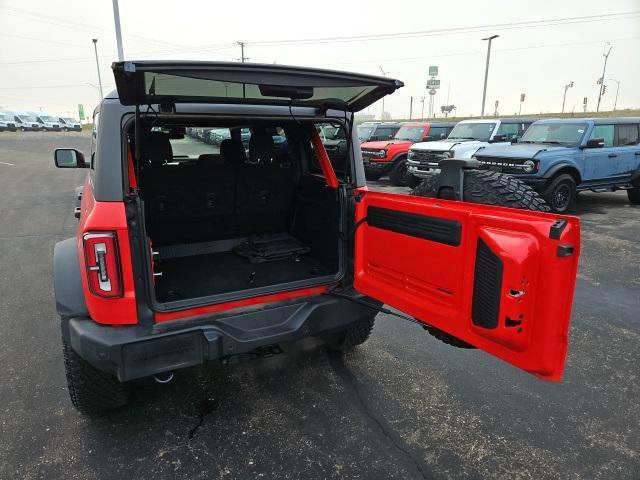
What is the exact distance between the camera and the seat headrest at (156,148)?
10.8ft

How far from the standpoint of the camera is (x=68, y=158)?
405 centimetres

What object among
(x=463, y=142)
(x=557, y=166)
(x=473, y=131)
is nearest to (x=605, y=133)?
(x=557, y=166)

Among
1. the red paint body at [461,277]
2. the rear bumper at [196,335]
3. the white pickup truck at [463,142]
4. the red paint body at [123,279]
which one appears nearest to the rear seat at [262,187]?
the red paint body at [461,277]

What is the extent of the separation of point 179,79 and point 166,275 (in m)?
1.73

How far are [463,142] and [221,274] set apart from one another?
10.1 m

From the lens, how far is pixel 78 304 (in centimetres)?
229

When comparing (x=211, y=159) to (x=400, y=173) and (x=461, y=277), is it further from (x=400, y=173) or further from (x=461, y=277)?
(x=400, y=173)

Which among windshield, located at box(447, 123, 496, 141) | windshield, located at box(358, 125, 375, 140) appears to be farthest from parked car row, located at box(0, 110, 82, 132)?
windshield, located at box(447, 123, 496, 141)

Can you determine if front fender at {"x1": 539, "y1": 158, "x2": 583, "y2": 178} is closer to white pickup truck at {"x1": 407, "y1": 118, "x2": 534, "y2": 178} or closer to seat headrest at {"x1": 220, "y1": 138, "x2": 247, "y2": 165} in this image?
white pickup truck at {"x1": 407, "y1": 118, "x2": 534, "y2": 178}

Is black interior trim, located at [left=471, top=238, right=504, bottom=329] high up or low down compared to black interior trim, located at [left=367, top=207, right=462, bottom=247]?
down

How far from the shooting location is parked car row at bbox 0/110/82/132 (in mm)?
49094

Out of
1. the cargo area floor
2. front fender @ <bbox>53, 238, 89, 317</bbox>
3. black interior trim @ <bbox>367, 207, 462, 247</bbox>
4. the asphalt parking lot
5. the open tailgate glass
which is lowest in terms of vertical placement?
the asphalt parking lot

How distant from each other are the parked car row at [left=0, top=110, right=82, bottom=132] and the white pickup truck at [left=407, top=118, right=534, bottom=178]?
53.1 m

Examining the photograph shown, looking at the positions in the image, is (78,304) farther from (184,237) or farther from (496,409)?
(496,409)
